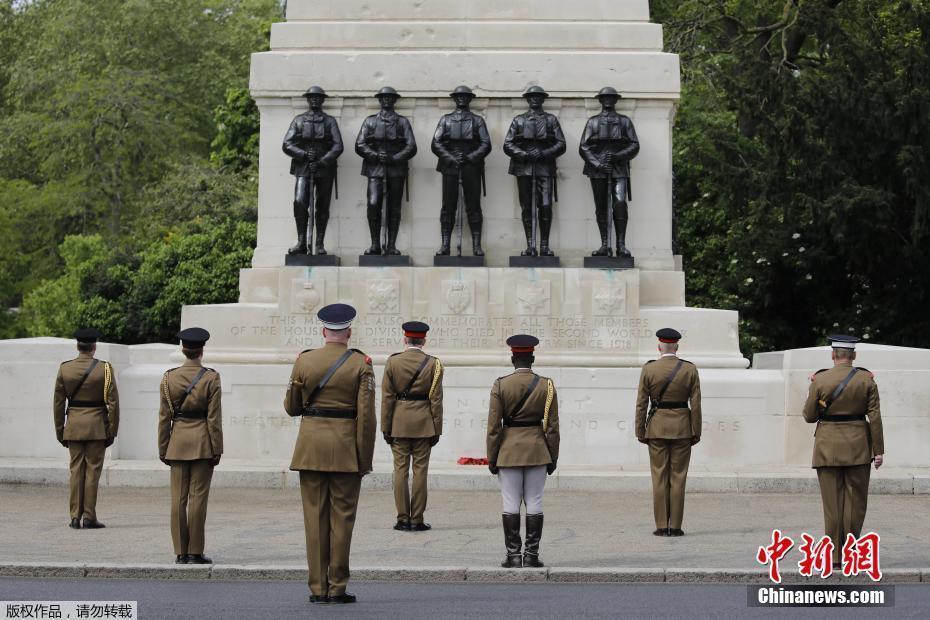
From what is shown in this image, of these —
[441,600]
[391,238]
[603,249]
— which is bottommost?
[441,600]

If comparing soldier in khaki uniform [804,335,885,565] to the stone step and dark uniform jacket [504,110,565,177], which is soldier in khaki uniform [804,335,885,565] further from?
dark uniform jacket [504,110,565,177]

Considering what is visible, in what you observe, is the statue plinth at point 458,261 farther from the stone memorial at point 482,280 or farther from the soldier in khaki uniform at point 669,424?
the soldier in khaki uniform at point 669,424

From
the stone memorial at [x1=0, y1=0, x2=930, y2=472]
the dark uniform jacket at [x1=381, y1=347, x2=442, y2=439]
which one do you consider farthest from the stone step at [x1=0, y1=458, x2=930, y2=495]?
the dark uniform jacket at [x1=381, y1=347, x2=442, y2=439]

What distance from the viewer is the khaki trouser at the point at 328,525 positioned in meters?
10.7

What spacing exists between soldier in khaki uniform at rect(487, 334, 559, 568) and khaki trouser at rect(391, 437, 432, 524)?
2363 millimetres

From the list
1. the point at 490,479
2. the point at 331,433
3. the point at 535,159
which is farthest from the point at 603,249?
the point at 331,433

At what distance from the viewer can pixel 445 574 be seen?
1191 cm

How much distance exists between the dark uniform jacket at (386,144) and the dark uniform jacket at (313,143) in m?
0.36

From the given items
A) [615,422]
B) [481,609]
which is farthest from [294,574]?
[615,422]

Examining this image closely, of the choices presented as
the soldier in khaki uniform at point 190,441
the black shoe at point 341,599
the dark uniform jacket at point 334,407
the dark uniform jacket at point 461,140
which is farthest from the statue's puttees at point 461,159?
the black shoe at point 341,599

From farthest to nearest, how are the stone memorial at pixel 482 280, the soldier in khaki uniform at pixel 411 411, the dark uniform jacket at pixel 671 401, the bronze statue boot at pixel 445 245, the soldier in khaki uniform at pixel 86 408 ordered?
the bronze statue boot at pixel 445 245 < the stone memorial at pixel 482 280 < the soldier in khaki uniform at pixel 86 408 < the soldier in khaki uniform at pixel 411 411 < the dark uniform jacket at pixel 671 401

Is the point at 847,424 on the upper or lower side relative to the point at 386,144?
lower

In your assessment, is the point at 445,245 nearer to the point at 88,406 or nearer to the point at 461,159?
the point at 461,159

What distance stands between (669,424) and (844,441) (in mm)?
2217
